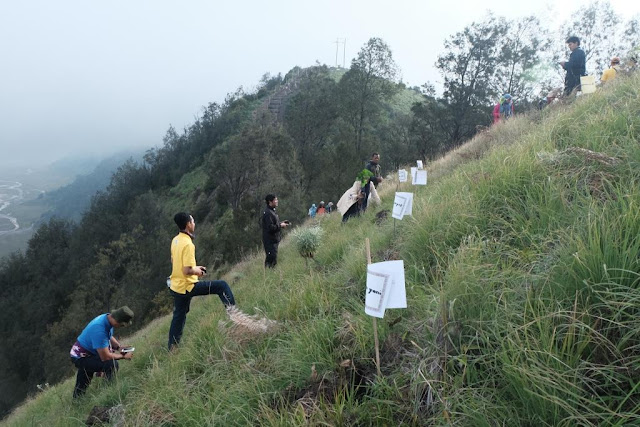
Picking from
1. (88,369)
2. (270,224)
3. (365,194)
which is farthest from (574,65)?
(88,369)

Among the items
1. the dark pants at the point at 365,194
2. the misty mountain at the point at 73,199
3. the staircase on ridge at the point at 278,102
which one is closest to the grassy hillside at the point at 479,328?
the dark pants at the point at 365,194

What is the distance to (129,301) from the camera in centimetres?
2978

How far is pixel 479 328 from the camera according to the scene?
220 cm

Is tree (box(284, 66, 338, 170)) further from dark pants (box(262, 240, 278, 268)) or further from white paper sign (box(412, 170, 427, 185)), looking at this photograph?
white paper sign (box(412, 170, 427, 185))

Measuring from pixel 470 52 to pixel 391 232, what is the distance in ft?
107

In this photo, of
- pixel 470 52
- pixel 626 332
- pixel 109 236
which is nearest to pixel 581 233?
pixel 626 332

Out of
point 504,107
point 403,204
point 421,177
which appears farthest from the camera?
point 504,107

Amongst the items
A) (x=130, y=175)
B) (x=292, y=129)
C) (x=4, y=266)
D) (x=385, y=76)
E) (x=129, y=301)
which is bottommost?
(x=4, y=266)

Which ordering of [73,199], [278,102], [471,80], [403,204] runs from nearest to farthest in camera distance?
[403,204] → [471,80] → [278,102] → [73,199]

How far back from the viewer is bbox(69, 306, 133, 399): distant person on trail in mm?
5223

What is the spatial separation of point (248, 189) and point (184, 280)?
34.6 m

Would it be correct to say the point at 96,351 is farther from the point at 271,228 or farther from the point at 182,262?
the point at 271,228

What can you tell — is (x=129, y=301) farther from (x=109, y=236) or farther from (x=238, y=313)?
(x=238, y=313)

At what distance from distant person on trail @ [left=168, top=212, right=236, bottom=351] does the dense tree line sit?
547 inches
